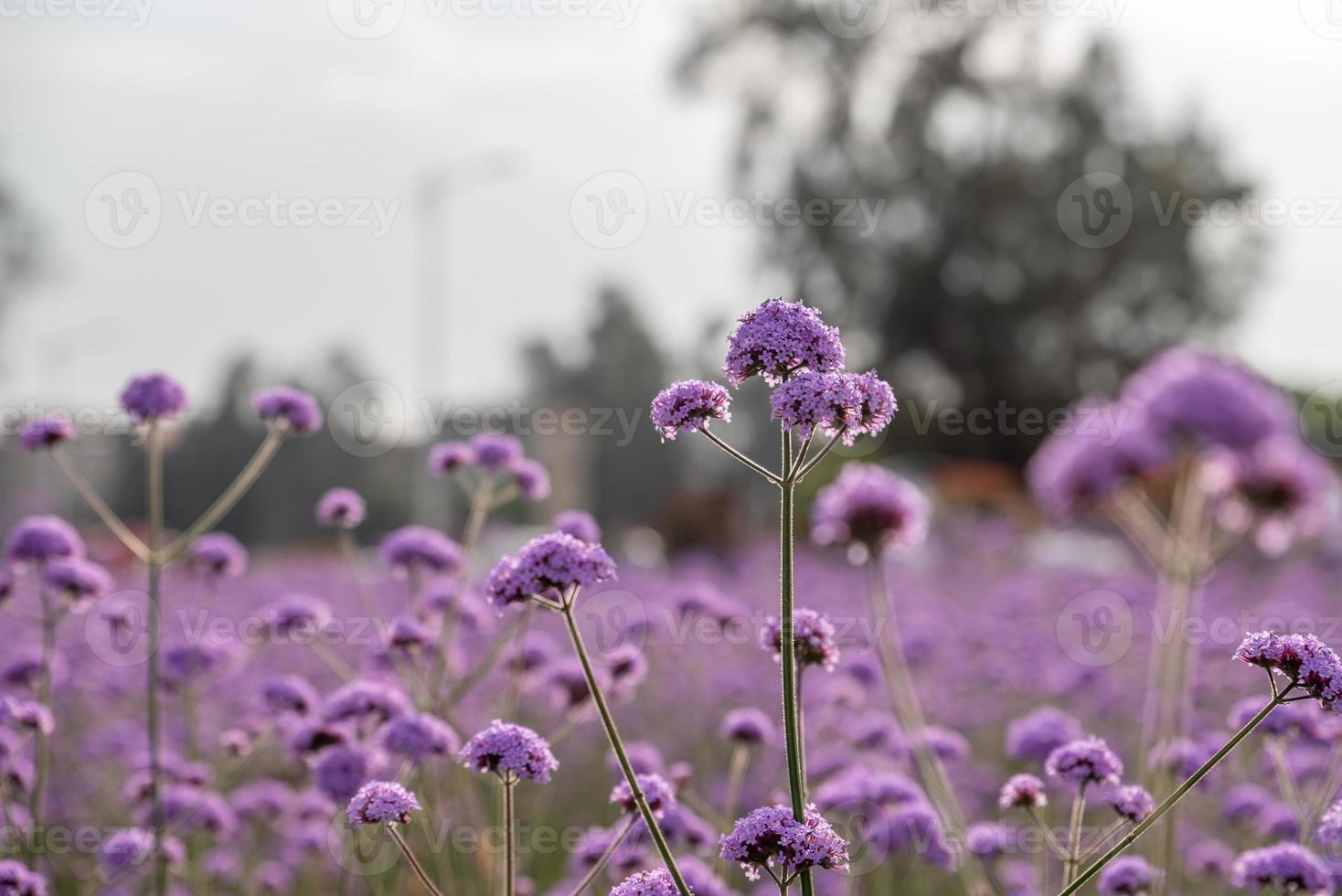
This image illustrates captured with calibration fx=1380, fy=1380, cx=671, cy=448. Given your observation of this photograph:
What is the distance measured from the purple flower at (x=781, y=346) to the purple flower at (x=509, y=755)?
2.63ft

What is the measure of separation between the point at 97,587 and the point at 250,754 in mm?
766

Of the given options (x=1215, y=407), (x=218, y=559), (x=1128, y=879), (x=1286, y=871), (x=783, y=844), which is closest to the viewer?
(x=783, y=844)

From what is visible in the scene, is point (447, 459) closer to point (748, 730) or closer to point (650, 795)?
point (748, 730)

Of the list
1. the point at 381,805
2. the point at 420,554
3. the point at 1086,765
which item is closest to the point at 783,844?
the point at 381,805

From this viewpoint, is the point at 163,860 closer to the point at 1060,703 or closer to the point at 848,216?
the point at 1060,703

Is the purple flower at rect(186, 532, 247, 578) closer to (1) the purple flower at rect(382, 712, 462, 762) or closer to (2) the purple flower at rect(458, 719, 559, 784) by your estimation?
(1) the purple flower at rect(382, 712, 462, 762)

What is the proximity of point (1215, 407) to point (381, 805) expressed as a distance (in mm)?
2869

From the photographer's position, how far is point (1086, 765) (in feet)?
9.70

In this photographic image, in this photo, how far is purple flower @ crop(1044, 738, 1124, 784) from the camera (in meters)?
2.95

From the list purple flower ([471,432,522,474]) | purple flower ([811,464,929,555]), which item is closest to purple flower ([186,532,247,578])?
purple flower ([471,432,522,474])

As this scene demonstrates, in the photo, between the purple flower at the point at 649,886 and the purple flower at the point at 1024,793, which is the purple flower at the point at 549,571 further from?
the purple flower at the point at 1024,793

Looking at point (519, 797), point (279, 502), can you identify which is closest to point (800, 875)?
point (519, 797)

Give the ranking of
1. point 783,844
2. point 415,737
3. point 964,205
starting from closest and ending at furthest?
point 783,844 < point 415,737 < point 964,205

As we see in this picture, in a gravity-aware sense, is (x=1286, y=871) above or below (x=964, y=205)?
below
